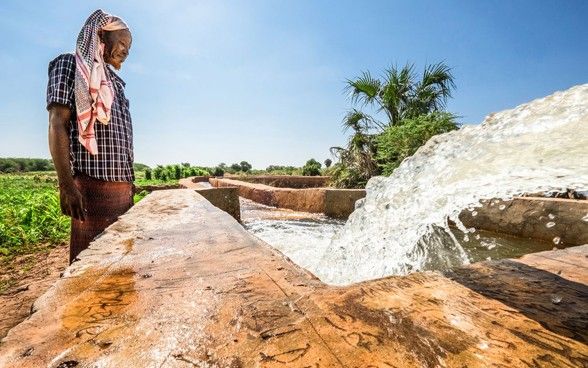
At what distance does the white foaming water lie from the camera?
1.40 meters

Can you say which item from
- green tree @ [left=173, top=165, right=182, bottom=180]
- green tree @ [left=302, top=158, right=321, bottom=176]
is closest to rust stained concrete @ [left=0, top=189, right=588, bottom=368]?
green tree @ [left=302, top=158, right=321, bottom=176]

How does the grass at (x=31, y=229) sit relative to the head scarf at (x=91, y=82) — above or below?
below

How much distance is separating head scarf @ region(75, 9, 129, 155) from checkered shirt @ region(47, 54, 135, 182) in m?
0.05

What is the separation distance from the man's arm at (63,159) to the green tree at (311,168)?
15268 millimetres

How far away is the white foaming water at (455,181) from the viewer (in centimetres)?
140

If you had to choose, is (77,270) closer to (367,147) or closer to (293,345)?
(293,345)

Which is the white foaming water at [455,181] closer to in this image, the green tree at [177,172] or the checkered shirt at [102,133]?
the checkered shirt at [102,133]

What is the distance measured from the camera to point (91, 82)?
1823 millimetres

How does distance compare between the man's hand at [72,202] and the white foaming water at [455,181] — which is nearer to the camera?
the white foaming water at [455,181]

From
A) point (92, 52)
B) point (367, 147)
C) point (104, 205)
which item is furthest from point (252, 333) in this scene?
point (367, 147)

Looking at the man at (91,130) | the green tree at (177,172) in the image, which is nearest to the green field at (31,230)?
the man at (91,130)

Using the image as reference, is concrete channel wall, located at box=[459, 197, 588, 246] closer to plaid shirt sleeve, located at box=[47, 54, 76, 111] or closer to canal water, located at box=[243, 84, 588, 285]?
canal water, located at box=[243, 84, 588, 285]

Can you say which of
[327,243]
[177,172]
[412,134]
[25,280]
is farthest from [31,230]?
[177,172]

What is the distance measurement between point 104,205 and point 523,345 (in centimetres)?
221
